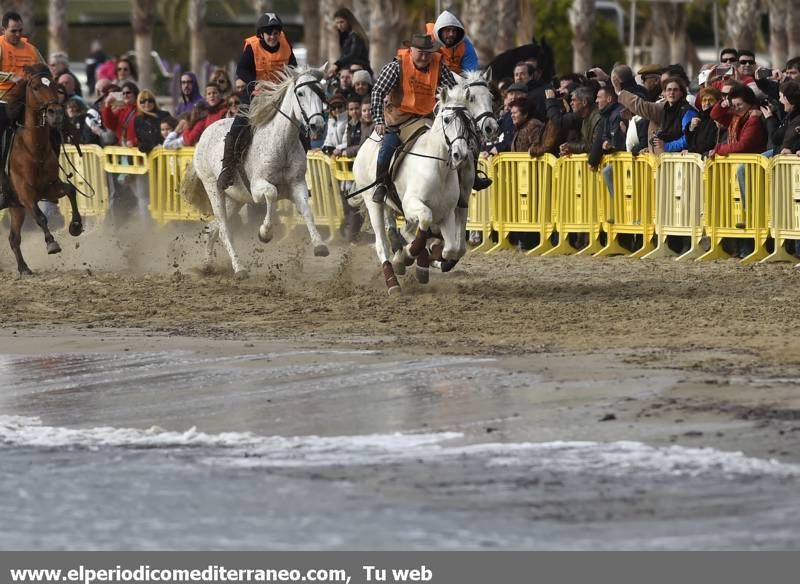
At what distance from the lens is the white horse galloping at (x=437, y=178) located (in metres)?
15.3

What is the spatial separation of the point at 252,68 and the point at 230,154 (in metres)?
0.85

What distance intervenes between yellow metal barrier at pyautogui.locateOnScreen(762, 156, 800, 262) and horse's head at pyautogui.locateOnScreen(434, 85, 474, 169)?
4.04 metres

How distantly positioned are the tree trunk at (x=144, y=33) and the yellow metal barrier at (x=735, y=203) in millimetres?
37318

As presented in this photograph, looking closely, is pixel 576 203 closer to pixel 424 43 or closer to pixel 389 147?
pixel 389 147

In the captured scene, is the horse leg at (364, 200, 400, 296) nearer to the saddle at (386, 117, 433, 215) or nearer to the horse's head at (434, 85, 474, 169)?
the saddle at (386, 117, 433, 215)

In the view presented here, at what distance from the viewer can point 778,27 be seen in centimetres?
4906

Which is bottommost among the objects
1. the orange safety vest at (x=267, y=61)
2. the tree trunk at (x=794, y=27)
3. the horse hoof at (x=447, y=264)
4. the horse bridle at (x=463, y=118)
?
the horse hoof at (x=447, y=264)

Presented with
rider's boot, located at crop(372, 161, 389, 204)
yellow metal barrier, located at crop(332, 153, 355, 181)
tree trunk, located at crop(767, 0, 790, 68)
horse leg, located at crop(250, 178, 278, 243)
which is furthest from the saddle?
tree trunk, located at crop(767, 0, 790, 68)

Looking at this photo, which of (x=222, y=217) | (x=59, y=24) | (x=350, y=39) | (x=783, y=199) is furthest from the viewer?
(x=59, y=24)

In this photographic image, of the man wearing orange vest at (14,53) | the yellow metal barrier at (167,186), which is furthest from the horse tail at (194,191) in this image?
the yellow metal barrier at (167,186)

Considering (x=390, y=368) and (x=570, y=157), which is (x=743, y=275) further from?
(x=390, y=368)

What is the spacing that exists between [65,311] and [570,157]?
6558 mm

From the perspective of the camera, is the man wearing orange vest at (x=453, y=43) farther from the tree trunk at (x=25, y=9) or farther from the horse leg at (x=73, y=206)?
the tree trunk at (x=25, y=9)

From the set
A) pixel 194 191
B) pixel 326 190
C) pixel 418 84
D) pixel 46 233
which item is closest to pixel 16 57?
pixel 46 233
